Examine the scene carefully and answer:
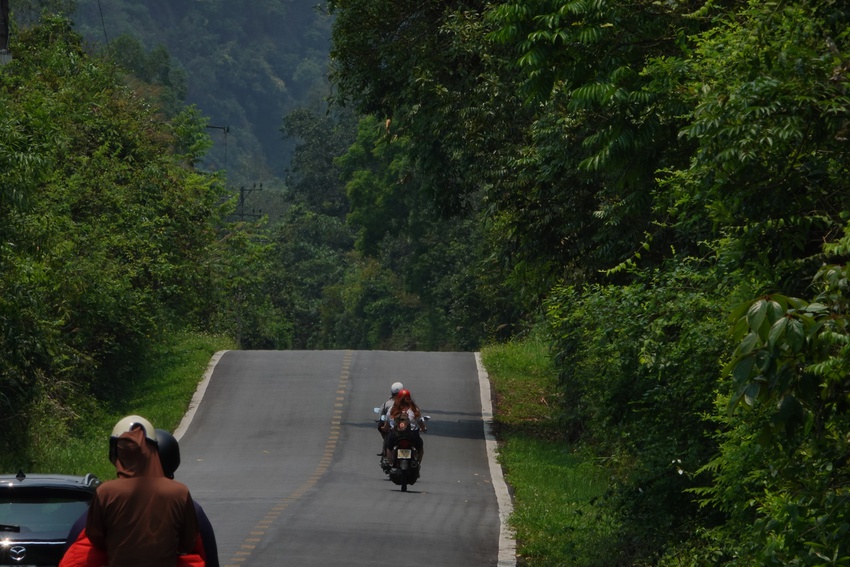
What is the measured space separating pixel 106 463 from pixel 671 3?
49.6 ft

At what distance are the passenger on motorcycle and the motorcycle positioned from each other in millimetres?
39

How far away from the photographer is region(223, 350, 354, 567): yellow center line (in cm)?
1548

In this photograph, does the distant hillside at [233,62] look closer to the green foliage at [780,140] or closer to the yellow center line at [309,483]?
the yellow center line at [309,483]

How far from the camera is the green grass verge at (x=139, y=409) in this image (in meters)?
25.2

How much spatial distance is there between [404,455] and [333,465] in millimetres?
4162

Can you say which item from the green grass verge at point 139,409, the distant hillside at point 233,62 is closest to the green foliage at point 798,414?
the green grass verge at point 139,409

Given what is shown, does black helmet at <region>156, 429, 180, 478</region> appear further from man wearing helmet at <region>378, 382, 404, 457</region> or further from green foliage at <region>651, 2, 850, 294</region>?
man wearing helmet at <region>378, 382, 404, 457</region>

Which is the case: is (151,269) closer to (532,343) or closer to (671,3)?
(532,343)

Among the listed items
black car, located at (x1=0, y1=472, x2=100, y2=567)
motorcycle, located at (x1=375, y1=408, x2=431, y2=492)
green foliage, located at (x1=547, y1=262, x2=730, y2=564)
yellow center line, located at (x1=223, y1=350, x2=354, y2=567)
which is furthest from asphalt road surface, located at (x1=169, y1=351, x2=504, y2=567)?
black car, located at (x1=0, y1=472, x2=100, y2=567)

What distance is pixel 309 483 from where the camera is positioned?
22906mm

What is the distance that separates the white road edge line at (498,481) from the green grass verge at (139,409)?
645 cm

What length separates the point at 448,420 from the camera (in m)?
31.3

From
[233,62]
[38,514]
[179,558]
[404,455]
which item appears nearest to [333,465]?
[404,455]

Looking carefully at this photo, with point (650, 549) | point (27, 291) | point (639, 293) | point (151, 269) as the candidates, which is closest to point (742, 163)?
point (639, 293)
